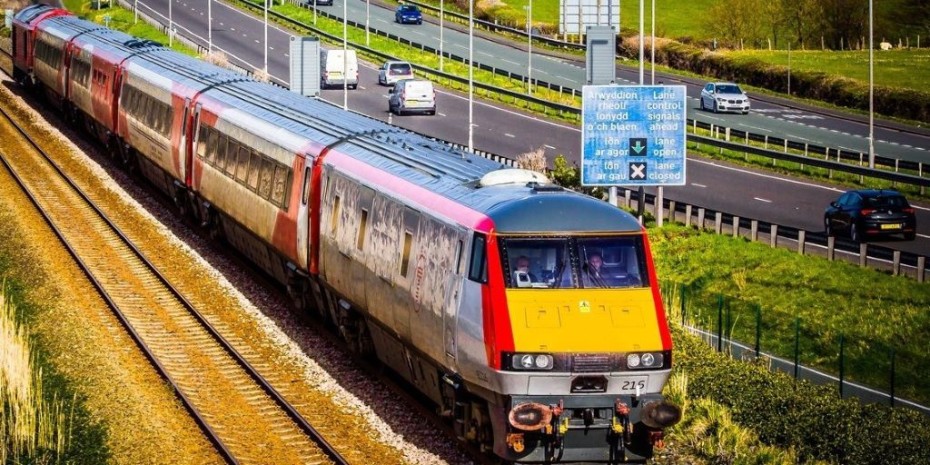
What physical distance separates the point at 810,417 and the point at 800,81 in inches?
2546

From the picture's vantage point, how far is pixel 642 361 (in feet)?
55.1

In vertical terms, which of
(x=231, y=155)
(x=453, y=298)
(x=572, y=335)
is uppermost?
(x=231, y=155)

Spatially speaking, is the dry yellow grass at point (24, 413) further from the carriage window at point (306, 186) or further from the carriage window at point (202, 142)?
the carriage window at point (202, 142)

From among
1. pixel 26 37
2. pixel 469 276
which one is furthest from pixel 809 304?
pixel 26 37

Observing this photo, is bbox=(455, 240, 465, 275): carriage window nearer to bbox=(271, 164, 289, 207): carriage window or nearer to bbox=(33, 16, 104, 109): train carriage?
bbox=(271, 164, 289, 207): carriage window

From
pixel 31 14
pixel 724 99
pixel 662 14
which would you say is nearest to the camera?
pixel 31 14

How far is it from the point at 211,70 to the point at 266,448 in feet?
68.8

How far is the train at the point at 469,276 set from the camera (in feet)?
54.9

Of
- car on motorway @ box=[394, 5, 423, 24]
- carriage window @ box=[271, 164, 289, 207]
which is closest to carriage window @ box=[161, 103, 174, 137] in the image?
carriage window @ box=[271, 164, 289, 207]

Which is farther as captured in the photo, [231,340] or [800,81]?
[800,81]

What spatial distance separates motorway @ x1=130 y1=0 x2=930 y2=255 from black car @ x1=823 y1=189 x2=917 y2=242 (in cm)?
50

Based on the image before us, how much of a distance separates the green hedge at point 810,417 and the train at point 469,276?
9.20 ft

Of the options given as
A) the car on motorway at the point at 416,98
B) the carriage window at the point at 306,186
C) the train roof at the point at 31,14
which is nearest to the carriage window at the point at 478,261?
the carriage window at the point at 306,186

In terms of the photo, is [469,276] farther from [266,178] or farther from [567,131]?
[567,131]
